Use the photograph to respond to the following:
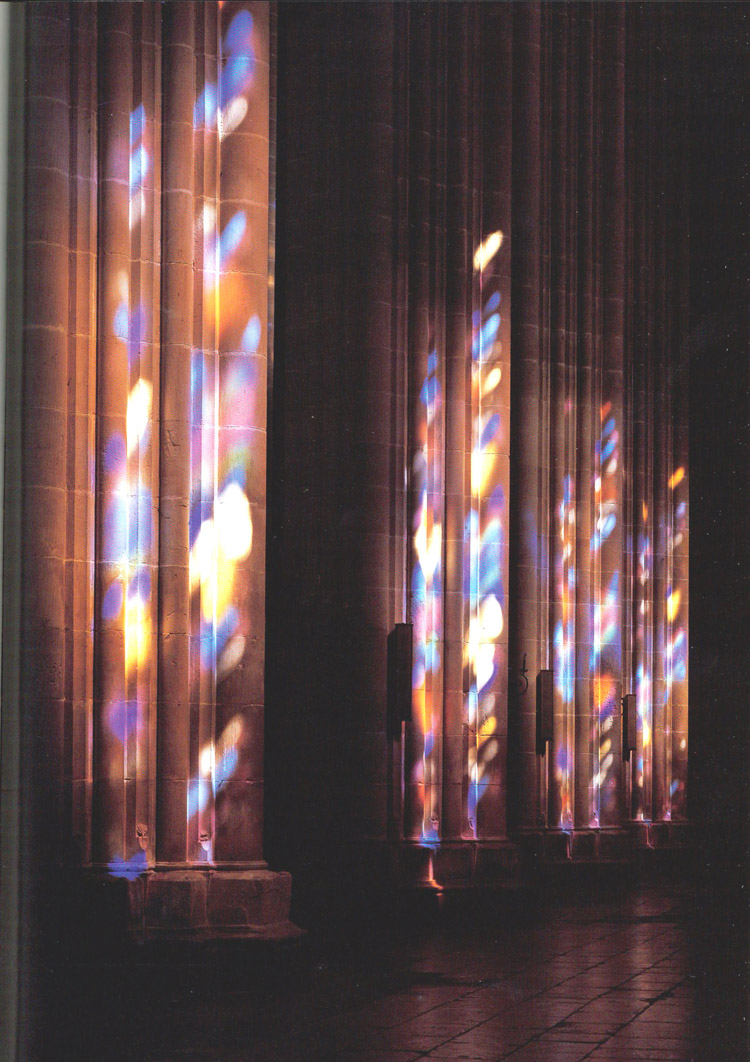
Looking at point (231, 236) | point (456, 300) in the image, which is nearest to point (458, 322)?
point (456, 300)

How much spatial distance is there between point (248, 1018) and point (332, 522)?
8341 millimetres

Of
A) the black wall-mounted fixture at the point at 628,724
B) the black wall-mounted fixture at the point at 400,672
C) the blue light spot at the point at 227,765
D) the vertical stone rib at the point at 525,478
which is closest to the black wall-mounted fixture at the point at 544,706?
the vertical stone rib at the point at 525,478

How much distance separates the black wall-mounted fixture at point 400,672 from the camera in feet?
A: 52.5

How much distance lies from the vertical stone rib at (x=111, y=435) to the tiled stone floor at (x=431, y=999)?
1.27 m

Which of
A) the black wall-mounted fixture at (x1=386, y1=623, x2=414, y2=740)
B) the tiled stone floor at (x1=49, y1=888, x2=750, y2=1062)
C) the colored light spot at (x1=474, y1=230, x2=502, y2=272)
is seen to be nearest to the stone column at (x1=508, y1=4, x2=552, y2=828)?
the colored light spot at (x1=474, y1=230, x2=502, y2=272)

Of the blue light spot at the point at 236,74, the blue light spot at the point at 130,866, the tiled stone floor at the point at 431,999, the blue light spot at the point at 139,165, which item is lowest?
the tiled stone floor at the point at 431,999

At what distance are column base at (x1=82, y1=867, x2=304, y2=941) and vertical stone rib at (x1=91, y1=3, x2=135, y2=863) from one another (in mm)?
326

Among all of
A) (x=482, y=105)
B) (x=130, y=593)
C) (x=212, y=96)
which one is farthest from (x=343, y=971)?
(x=482, y=105)

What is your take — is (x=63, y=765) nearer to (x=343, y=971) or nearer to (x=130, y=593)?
(x=130, y=593)

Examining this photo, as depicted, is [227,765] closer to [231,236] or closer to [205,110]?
[231,236]

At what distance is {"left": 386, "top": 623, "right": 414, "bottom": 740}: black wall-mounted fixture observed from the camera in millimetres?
16000

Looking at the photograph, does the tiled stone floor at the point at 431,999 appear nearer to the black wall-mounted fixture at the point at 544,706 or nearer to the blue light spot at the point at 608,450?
the black wall-mounted fixture at the point at 544,706

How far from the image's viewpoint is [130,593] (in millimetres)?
11883

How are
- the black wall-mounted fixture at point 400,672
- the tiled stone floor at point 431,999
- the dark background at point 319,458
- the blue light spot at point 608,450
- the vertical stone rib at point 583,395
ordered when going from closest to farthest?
the tiled stone floor at point 431,999 < the black wall-mounted fixture at point 400,672 < the dark background at point 319,458 < the vertical stone rib at point 583,395 < the blue light spot at point 608,450
